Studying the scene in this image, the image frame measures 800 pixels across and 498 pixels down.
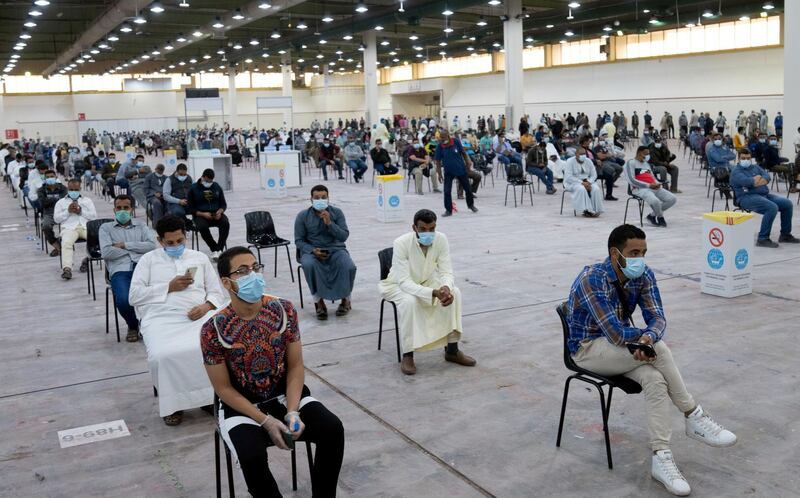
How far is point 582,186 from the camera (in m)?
13.3

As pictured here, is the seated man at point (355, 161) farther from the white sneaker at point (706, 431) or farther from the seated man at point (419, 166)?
the white sneaker at point (706, 431)

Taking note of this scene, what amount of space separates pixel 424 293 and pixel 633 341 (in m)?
1.81

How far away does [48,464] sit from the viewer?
13.8 ft

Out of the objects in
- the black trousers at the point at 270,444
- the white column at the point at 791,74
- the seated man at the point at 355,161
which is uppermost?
the white column at the point at 791,74

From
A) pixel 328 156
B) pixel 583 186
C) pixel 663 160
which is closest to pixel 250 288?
pixel 583 186

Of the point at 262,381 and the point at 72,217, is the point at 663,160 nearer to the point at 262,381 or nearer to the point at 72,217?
the point at 72,217

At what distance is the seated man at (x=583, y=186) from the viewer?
43.4ft

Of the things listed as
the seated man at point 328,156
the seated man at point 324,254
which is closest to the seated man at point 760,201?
the seated man at point 324,254

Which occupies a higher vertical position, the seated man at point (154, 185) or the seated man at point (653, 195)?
the seated man at point (154, 185)

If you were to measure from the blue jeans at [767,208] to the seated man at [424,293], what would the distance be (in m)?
5.97

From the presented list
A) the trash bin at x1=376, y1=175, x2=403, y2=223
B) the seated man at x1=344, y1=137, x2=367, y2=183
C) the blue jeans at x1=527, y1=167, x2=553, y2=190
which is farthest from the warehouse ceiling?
the trash bin at x1=376, y1=175, x2=403, y2=223

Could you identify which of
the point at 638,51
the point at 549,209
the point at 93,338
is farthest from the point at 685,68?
the point at 93,338

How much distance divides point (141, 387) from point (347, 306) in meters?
2.30

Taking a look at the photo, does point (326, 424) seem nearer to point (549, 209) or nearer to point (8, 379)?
point (8, 379)
